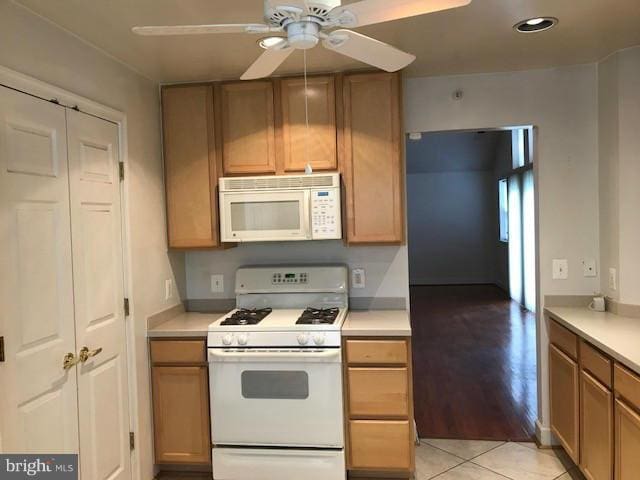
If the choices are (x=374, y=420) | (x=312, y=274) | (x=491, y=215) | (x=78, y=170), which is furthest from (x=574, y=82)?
(x=491, y=215)

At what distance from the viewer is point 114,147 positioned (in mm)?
2658

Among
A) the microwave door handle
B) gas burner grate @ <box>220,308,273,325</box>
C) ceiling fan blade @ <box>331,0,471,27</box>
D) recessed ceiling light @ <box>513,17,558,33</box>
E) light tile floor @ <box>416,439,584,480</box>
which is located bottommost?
light tile floor @ <box>416,439,584,480</box>

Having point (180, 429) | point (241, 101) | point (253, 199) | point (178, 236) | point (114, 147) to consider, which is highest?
point (241, 101)

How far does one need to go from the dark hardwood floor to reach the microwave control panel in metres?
1.59

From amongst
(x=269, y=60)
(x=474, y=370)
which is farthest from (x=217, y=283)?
(x=474, y=370)

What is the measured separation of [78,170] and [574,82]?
2.84m

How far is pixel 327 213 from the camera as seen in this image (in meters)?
2.92

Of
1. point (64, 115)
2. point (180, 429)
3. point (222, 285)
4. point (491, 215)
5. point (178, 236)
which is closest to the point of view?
point (64, 115)

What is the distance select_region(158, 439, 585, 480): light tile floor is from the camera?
9.39 ft

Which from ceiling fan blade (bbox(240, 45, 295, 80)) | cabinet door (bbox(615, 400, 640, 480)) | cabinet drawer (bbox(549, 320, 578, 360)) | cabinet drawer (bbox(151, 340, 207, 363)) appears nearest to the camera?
ceiling fan blade (bbox(240, 45, 295, 80))

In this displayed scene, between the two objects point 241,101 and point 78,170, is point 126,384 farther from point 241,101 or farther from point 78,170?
point 241,101

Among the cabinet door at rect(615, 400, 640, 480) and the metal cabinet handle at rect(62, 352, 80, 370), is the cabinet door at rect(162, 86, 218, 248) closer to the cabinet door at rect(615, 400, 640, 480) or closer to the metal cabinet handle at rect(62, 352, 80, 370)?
the metal cabinet handle at rect(62, 352, 80, 370)

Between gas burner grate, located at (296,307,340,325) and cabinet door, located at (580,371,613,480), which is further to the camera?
gas burner grate, located at (296,307,340,325)

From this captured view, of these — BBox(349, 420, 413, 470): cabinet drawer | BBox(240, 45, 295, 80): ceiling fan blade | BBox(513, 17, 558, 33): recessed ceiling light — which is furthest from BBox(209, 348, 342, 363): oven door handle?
BBox(513, 17, 558, 33): recessed ceiling light
